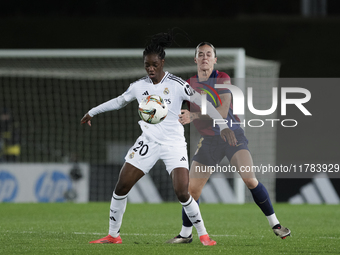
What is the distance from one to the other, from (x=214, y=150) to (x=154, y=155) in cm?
80

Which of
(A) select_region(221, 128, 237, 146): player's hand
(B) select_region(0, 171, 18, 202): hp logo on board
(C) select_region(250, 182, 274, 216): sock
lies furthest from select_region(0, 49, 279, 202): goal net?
(A) select_region(221, 128, 237, 146): player's hand

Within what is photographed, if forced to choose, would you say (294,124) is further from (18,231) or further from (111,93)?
(18,231)

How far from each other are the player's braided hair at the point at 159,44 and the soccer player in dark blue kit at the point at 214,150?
1.83 ft

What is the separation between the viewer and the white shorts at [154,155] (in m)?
5.41

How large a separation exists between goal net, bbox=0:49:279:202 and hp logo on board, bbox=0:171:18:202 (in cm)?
126

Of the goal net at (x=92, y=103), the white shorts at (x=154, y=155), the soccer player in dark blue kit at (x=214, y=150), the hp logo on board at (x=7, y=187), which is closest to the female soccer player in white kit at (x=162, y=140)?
the white shorts at (x=154, y=155)

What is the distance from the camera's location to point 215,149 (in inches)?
236

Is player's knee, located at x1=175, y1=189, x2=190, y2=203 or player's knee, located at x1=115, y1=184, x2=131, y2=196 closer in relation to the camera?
player's knee, located at x1=175, y1=189, x2=190, y2=203

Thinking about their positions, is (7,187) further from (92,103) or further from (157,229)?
(157,229)

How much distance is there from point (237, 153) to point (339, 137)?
35.1 ft

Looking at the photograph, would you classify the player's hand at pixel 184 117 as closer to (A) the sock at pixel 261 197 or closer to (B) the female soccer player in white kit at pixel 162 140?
(B) the female soccer player in white kit at pixel 162 140

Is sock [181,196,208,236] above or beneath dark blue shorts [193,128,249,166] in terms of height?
beneath

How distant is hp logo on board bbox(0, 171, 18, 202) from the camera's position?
11617 mm

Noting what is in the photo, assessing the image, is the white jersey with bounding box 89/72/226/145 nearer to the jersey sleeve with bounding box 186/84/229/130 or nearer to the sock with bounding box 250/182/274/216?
the jersey sleeve with bounding box 186/84/229/130
